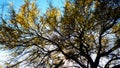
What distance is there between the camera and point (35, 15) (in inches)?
713

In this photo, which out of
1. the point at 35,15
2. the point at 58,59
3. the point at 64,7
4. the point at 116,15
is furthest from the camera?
the point at 58,59

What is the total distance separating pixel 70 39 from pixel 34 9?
118 inches

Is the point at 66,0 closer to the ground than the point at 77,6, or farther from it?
farther from it

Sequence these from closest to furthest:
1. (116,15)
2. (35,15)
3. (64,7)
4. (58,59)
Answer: (116,15)
(64,7)
(35,15)
(58,59)

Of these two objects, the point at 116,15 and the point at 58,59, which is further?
the point at 58,59

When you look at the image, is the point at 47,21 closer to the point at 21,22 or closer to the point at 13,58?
the point at 21,22

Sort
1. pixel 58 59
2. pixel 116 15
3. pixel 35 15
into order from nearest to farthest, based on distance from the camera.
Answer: pixel 116 15, pixel 35 15, pixel 58 59

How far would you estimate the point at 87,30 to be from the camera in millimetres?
16531

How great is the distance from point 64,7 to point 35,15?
2209mm

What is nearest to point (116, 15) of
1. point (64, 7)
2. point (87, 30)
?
point (87, 30)

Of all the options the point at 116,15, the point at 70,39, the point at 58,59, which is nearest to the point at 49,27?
the point at 70,39

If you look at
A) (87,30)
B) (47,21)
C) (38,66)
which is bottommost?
(38,66)

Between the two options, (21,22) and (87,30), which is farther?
(21,22)

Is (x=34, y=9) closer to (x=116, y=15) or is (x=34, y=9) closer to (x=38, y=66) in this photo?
(x=38, y=66)
